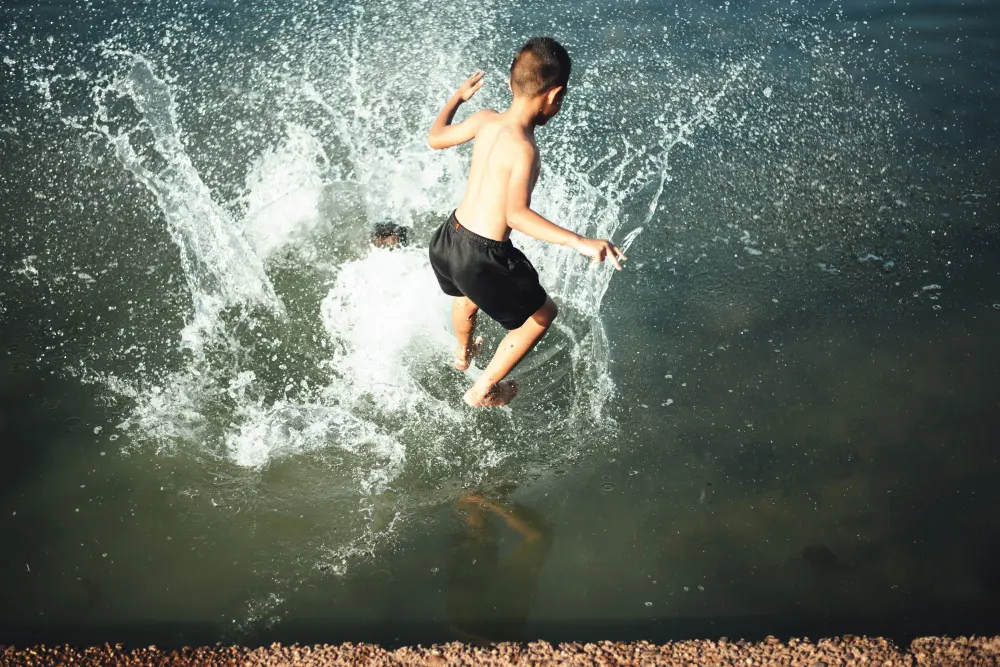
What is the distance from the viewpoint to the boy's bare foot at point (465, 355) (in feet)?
14.2

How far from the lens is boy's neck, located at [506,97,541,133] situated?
3.27 meters

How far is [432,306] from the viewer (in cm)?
493

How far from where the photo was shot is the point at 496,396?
4.04 metres

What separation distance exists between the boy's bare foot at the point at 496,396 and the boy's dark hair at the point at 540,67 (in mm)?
1463

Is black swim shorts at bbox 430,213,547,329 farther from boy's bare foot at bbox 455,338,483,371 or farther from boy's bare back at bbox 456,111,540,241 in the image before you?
boy's bare foot at bbox 455,338,483,371

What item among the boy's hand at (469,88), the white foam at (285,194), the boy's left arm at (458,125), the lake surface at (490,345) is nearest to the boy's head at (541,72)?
the boy's left arm at (458,125)

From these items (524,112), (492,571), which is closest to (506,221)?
(524,112)

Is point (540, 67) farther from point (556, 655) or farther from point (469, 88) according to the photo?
point (556, 655)

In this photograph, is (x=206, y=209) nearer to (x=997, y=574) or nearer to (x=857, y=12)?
(x=997, y=574)

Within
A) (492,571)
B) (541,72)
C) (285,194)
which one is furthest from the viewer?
(285,194)

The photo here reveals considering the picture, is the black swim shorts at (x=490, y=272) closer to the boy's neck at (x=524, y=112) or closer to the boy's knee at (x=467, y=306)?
the boy's knee at (x=467, y=306)

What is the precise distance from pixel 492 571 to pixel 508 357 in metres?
0.97

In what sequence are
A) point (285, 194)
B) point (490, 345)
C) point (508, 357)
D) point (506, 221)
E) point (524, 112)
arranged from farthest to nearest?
point (285, 194) → point (490, 345) → point (508, 357) → point (506, 221) → point (524, 112)

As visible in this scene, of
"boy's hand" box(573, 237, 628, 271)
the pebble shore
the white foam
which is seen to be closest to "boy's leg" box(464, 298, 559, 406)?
"boy's hand" box(573, 237, 628, 271)
